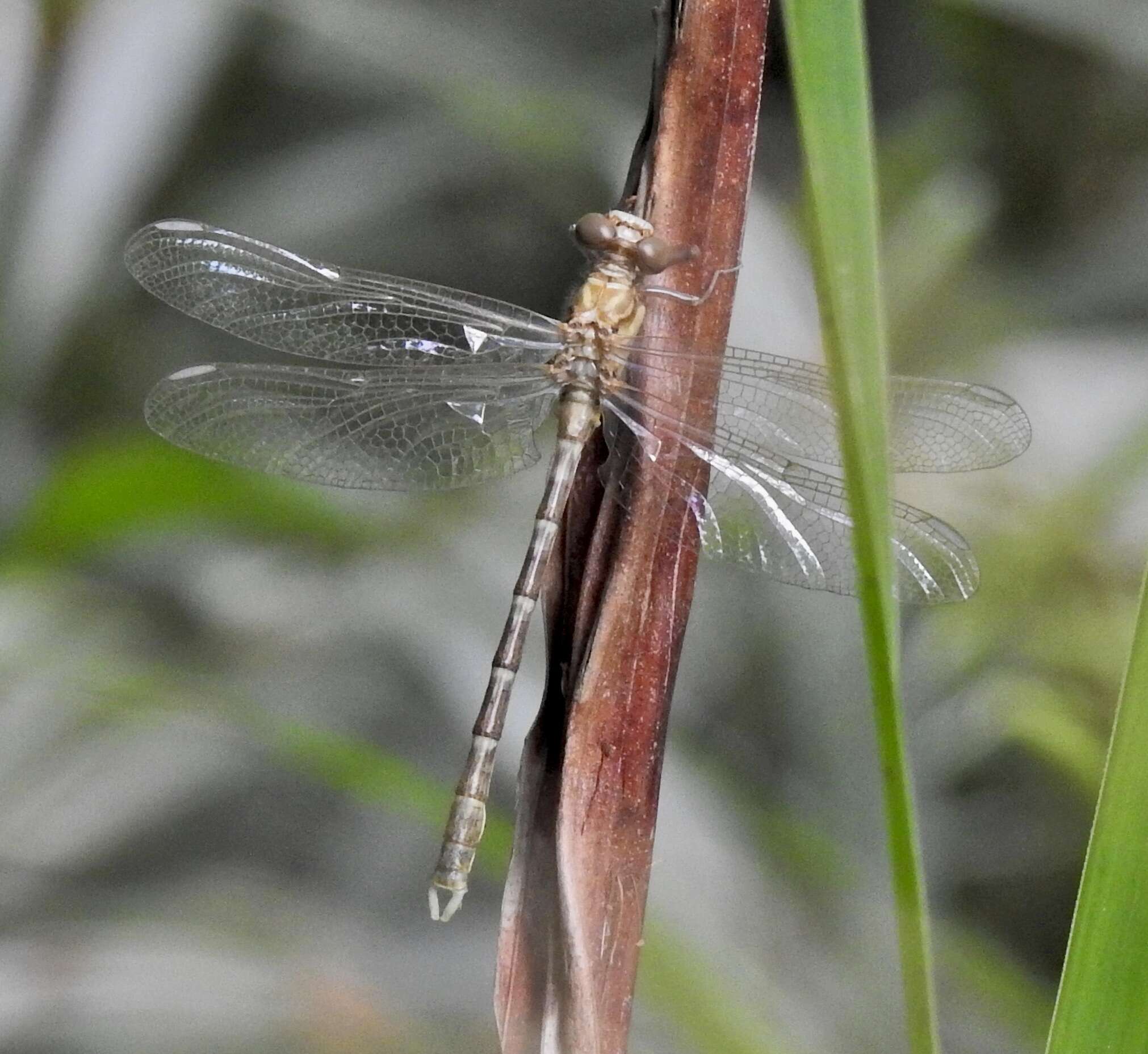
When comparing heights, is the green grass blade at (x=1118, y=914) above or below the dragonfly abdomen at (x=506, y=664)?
below

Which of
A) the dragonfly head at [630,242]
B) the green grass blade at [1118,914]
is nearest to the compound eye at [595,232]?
the dragonfly head at [630,242]

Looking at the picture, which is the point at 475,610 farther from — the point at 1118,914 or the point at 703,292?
the point at 1118,914

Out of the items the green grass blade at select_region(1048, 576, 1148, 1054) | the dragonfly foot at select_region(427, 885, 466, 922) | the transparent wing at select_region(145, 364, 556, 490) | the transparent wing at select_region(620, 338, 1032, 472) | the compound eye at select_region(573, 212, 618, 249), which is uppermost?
the compound eye at select_region(573, 212, 618, 249)

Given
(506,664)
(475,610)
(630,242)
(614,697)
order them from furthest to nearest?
1. (475,610)
2. (506,664)
3. (630,242)
4. (614,697)

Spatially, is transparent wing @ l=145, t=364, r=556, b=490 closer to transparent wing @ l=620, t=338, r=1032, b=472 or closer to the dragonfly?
the dragonfly

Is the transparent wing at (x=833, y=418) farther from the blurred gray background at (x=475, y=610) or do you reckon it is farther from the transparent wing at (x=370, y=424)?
the blurred gray background at (x=475, y=610)

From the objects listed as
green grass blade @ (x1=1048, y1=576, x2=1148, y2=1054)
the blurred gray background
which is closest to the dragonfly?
the blurred gray background

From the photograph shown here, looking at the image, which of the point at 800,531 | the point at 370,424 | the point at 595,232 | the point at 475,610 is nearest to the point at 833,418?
the point at 800,531
